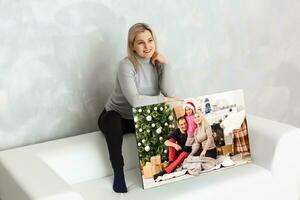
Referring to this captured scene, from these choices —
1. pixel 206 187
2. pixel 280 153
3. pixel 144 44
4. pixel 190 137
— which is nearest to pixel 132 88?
pixel 144 44

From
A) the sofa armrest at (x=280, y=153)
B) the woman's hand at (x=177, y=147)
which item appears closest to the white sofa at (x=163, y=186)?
the sofa armrest at (x=280, y=153)

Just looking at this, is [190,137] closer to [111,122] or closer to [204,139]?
[204,139]

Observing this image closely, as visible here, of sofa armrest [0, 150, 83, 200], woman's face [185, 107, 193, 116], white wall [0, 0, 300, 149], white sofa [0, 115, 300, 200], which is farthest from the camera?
white wall [0, 0, 300, 149]

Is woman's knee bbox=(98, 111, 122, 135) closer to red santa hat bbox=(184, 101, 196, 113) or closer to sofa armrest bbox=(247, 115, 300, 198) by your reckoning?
red santa hat bbox=(184, 101, 196, 113)

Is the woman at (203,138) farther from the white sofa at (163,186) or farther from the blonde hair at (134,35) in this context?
the blonde hair at (134,35)

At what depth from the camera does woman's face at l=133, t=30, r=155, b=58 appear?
5.50 feet

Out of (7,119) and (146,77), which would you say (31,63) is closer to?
(7,119)

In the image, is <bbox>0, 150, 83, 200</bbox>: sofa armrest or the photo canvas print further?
the photo canvas print

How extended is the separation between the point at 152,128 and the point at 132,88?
17cm

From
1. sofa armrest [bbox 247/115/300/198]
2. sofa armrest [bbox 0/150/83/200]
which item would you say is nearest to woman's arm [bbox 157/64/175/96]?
sofa armrest [bbox 247/115/300/198]

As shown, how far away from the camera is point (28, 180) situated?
1.37m

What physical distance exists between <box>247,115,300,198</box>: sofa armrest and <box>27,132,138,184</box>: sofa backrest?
0.46 metres

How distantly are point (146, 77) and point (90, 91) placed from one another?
0.91 ft

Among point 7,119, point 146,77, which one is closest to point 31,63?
point 7,119
